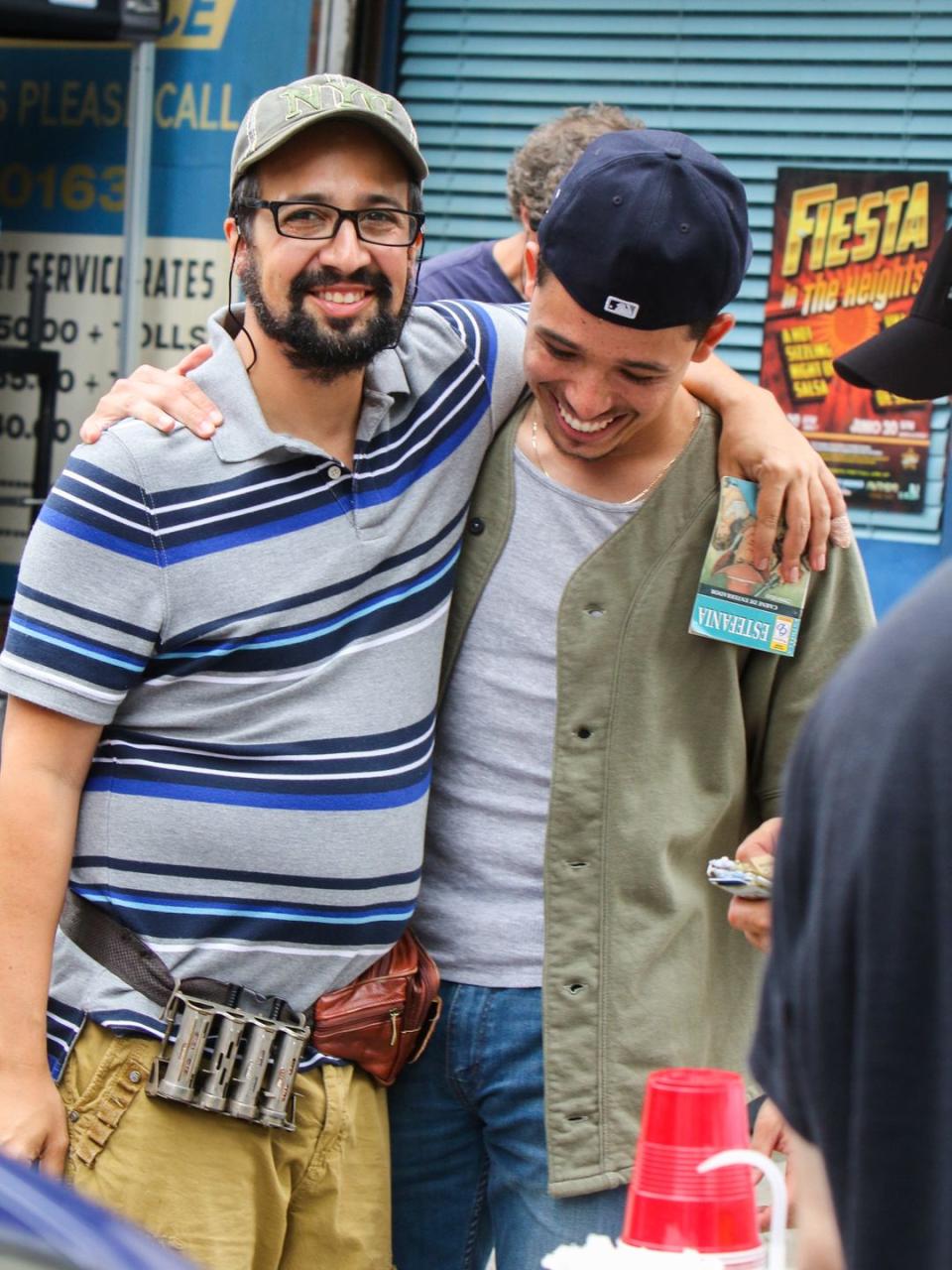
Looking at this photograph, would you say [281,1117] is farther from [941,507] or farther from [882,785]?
[941,507]

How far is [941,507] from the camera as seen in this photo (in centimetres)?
504

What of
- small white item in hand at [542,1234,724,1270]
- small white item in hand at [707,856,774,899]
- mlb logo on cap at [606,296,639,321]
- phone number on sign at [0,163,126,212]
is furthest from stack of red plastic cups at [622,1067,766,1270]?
phone number on sign at [0,163,126,212]

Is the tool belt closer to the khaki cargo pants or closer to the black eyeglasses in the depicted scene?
the khaki cargo pants

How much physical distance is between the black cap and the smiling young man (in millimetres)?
480

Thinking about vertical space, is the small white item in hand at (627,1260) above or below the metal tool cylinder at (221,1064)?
above

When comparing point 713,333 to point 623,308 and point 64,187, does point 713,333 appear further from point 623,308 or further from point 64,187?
point 64,187

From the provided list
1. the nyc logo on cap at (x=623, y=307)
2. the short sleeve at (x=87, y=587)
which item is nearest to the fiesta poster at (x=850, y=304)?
the nyc logo on cap at (x=623, y=307)

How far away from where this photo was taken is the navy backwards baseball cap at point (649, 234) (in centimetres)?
230

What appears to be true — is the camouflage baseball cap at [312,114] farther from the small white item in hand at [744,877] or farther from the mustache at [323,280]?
the small white item in hand at [744,877]

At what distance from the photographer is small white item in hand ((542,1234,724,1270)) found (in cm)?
155

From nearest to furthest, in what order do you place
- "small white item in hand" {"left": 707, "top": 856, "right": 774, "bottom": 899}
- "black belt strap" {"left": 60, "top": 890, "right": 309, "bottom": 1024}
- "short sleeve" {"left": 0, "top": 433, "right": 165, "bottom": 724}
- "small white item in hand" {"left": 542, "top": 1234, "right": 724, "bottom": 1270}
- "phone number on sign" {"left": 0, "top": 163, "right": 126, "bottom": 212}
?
"small white item in hand" {"left": 542, "top": 1234, "right": 724, "bottom": 1270}, "small white item in hand" {"left": 707, "top": 856, "right": 774, "bottom": 899}, "short sleeve" {"left": 0, "top": 433, "right": 165, "bottom": 724}, "black belt strap" {"left": 60, "top": 890, "right": 309, "bottom": 1024}, "phone number on sign" {"left": 0, "top": 163, "right": 126, "bottom": 212}

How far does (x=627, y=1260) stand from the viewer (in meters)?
1.56

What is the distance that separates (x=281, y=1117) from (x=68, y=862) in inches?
18.5

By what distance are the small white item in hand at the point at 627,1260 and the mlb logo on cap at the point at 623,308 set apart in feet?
4.12
